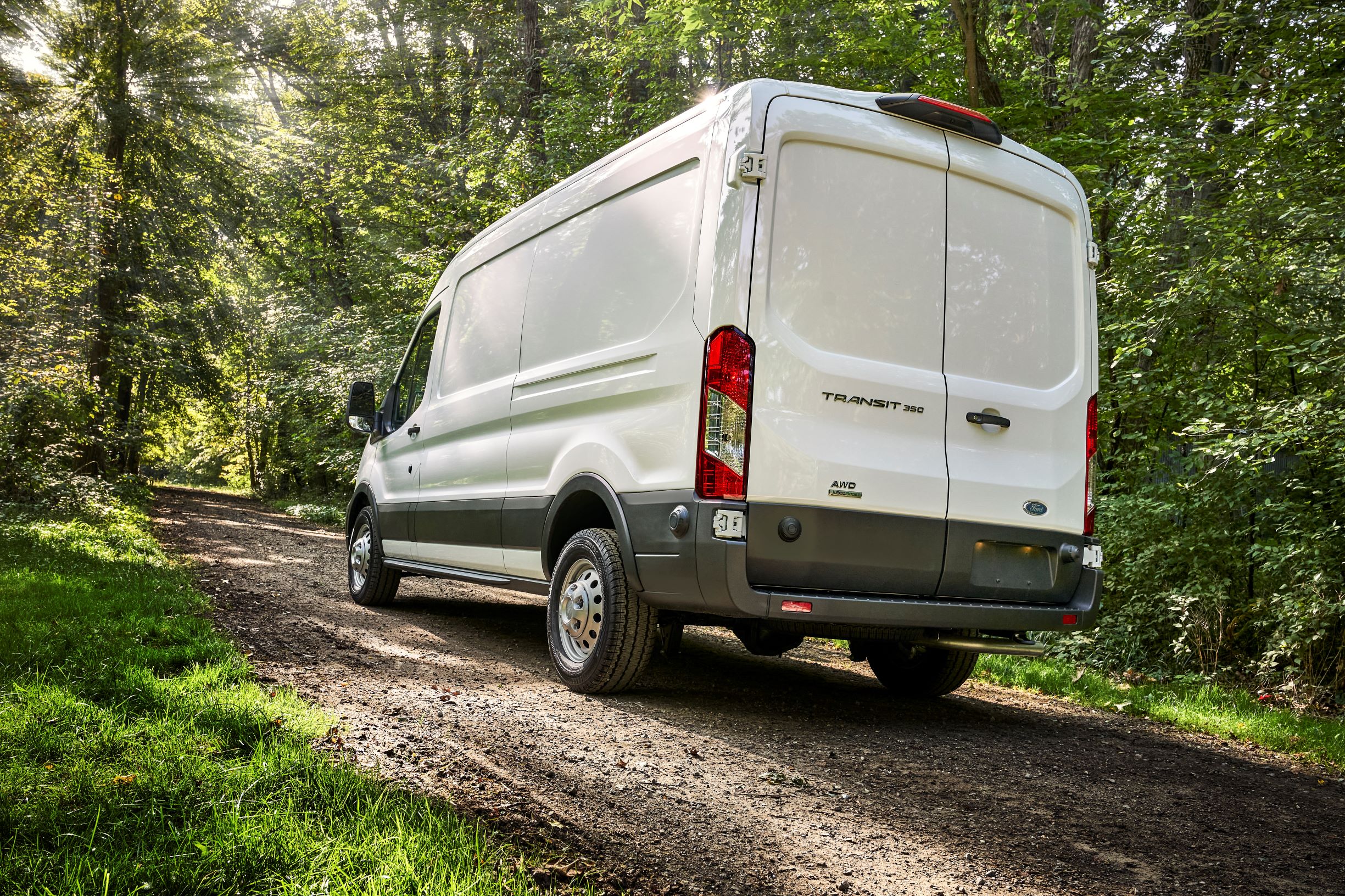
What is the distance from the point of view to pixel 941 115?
4328 millimetres

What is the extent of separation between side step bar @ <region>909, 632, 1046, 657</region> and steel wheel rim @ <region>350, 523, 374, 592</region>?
15.6 ft

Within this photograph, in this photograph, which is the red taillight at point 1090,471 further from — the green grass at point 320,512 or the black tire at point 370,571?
the green grass at point 320,512

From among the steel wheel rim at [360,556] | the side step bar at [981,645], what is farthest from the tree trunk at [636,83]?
the side step bar at [981,645]

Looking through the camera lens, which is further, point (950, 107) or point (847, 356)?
point (950, 107)

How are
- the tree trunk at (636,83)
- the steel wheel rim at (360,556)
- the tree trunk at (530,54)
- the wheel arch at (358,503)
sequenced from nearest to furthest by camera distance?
the steel wheel rim at (360,556)
the wheel arch at (358,503)
the tree trunk at (636,83)
the tree trunk at (530,54)

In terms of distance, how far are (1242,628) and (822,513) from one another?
14.6ft

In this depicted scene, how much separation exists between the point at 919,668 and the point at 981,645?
113 cm

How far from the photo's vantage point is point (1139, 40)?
29.9ft

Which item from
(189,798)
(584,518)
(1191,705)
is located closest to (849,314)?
(584,518)

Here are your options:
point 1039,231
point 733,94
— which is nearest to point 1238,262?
point 1039,231

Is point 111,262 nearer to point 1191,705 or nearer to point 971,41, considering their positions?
point 971,41

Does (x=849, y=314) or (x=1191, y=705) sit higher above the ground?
(x=849, y=314)

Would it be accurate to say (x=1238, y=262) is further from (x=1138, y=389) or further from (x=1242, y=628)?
(x=1242, y=628)

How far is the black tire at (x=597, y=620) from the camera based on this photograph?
167 inches
